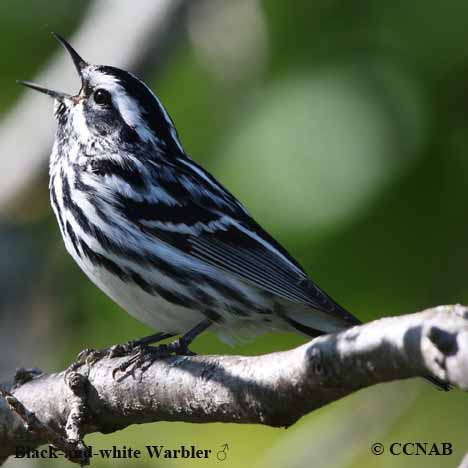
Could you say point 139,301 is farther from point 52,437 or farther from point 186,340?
point 52,437

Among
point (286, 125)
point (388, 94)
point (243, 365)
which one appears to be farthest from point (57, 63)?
point (243, 365)

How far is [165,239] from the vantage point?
14.7ft

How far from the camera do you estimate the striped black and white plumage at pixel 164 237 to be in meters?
4.32

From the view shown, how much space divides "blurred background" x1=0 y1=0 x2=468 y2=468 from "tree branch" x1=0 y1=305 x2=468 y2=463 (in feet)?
1.71

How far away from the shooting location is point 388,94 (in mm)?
4738

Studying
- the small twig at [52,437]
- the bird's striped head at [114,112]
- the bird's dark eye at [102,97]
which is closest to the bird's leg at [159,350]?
the small twig at [52,437]

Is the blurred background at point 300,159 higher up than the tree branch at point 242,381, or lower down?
higher up

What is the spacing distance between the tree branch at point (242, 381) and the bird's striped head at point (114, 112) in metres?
1.48

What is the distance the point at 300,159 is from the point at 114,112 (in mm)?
1023

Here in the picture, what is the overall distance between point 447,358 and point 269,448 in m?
2.32

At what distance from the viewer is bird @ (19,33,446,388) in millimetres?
4312

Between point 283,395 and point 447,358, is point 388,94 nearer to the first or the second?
point 283,395

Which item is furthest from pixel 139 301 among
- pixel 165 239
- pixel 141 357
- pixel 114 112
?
pixel 114 112

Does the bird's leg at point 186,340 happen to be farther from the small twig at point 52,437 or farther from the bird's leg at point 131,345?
the small twig at point 52,437
